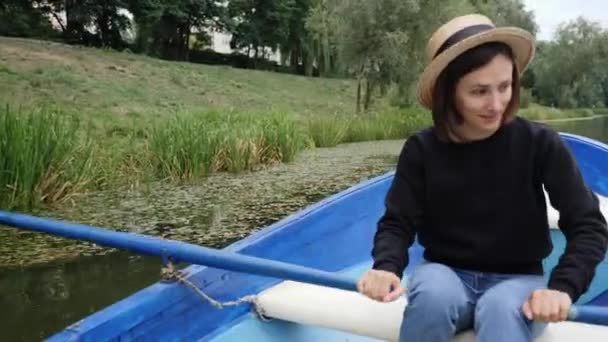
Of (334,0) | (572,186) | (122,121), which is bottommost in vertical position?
(122,121)

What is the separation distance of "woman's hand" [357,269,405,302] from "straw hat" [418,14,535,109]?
0.40 meters

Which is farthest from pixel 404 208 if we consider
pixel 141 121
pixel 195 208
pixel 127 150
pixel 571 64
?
pixel 571 64

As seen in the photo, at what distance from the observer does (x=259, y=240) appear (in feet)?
5.65

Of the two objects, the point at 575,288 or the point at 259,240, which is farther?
the point at 259,240

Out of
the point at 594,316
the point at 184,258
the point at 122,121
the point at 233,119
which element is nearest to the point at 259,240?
the point at 184,258

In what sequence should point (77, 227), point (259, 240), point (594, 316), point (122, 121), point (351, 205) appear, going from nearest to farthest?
point (594, 316)
point (77, 227)
point (259, 240)
point (351, 205)
point (122, 121)

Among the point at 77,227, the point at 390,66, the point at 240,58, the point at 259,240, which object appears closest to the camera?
the point at 77,227

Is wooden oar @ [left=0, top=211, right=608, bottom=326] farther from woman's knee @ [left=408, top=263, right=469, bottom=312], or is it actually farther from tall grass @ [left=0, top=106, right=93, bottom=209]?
tall grass @ [left=0, top=106, right=93, bottom=209]

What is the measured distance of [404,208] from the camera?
1236 mm

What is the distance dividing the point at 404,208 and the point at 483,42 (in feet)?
1.17

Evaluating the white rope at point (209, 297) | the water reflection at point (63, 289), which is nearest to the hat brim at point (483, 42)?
the white rope at point (209, 297)

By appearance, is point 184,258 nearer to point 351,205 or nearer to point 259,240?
point 259,240

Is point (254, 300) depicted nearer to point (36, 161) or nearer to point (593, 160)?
point (593, 160)

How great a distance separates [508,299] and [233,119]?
23.0 feet
